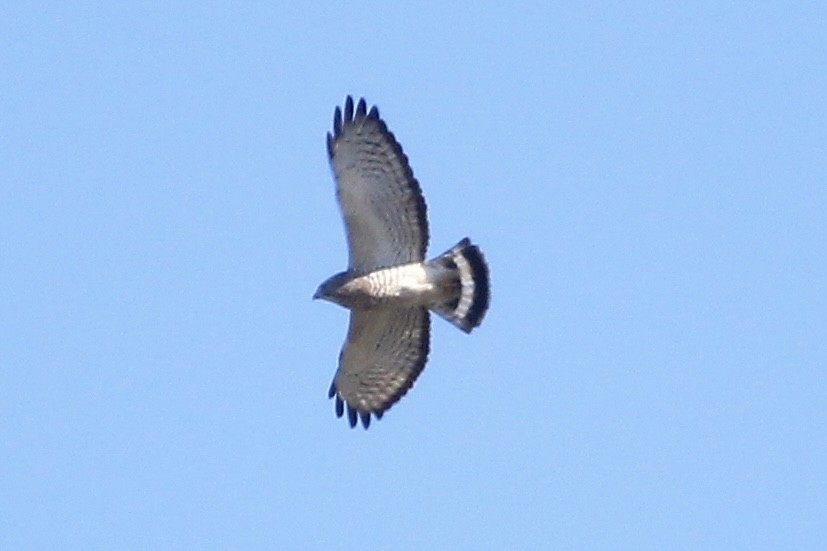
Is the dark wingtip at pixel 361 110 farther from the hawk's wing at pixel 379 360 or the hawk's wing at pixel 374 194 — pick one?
the hawk's wing at pixel 379 360

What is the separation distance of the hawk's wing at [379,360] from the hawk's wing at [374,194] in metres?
0.49

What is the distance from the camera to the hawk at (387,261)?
60.3 feet

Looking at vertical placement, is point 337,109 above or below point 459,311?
above

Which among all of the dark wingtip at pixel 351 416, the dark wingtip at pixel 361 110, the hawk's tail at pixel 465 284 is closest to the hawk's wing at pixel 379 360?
the dark wingtip at pixel 351 416

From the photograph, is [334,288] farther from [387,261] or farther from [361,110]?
[361,110]

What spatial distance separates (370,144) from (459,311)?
131 centimetres

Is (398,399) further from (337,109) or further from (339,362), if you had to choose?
(337,109)

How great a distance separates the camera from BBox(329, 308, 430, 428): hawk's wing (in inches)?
746

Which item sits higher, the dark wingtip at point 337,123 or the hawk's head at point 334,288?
the dark wingtip at point 337,123

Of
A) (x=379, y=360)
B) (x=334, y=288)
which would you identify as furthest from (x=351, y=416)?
(x=334, y=288)

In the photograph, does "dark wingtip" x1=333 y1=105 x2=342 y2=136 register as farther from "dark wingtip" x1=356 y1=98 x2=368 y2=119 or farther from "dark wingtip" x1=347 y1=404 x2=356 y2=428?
"dark wingtip" x1=347 y1=404 x2=356 y2=428

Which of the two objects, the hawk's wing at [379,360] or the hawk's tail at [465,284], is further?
the hawk's wing at [379,360]

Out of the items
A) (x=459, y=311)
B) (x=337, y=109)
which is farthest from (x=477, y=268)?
(x=337, y=109)

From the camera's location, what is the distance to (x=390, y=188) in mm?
18641
